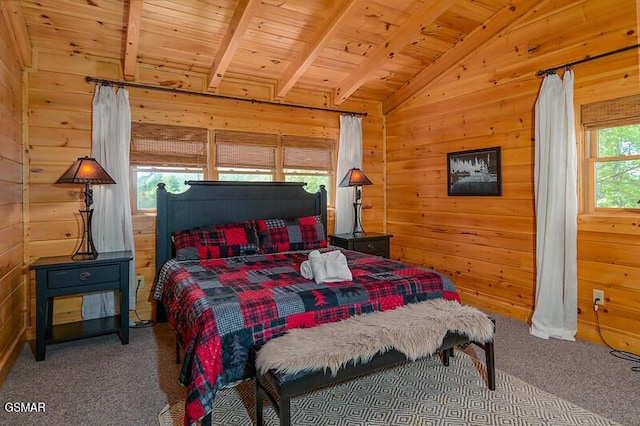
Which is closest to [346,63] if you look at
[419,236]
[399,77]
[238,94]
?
[399,77]

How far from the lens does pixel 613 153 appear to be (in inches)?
116

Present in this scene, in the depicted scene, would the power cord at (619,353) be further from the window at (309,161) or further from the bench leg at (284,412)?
the window at (309,161)

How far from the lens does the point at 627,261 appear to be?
A: 2.80 meters

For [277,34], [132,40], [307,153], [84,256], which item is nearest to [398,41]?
[277,34]

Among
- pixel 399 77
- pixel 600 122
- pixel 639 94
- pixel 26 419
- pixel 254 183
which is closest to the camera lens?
pixel 26 419

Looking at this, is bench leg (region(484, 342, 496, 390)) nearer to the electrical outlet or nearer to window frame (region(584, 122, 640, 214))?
the electrical outlet

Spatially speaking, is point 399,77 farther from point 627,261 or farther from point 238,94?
point 627,261

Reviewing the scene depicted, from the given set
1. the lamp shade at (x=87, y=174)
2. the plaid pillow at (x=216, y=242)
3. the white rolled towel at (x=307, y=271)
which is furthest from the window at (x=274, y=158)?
the white rolled towel at (x=307, y=271)

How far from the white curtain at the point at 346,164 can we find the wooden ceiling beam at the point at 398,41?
34 cm

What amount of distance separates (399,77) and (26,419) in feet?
14.8

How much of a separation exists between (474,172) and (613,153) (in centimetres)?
117

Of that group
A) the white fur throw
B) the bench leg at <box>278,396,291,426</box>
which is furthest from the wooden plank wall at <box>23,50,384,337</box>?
the bench leg at <box>278,396,291,426</box>

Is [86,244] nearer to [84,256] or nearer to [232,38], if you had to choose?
[84,256]

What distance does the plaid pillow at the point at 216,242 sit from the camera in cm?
316
